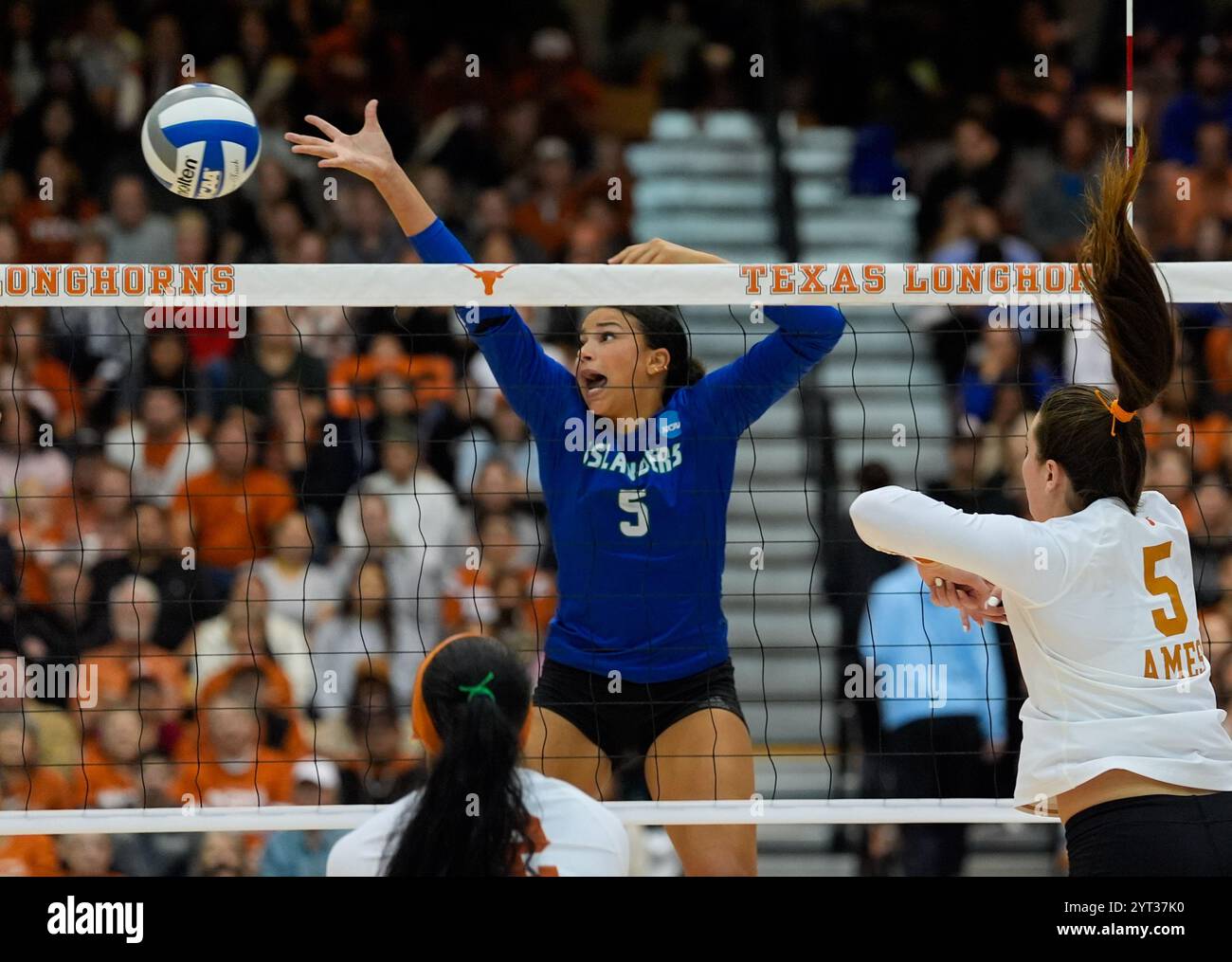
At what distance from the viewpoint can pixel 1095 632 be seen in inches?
141

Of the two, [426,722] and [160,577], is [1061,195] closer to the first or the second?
[160,577]

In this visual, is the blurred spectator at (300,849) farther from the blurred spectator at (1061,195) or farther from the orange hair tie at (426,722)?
the blurred spectator at (1061,195)

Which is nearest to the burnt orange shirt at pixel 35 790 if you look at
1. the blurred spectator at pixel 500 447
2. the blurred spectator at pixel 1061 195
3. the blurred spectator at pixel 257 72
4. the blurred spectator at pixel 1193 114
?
the blurred spectator at pixel 500 447

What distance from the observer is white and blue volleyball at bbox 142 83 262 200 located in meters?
5.25

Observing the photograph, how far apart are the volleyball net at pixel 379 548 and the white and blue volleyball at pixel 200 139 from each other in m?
0.44

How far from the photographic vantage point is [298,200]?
10648mm

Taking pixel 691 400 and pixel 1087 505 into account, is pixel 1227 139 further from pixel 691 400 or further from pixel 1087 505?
pixel 1087 505

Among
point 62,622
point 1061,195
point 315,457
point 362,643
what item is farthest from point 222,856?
point 1061,195

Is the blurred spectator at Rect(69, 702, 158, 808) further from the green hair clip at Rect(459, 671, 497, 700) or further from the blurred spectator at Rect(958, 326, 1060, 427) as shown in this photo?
the blurred spectator at Rect(958, 326, 1060, 427)

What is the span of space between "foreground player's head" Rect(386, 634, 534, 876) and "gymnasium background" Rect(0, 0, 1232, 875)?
313cm

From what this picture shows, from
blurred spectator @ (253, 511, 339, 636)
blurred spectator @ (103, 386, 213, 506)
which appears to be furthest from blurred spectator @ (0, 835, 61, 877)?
blurred spectator @ (103, 386, 213, 506)

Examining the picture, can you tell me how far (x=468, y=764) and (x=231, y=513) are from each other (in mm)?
5978

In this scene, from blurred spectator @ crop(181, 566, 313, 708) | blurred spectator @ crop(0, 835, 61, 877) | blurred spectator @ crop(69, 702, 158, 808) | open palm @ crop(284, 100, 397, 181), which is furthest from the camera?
blurred spectator @ crop(181, 566, 313, 708)
